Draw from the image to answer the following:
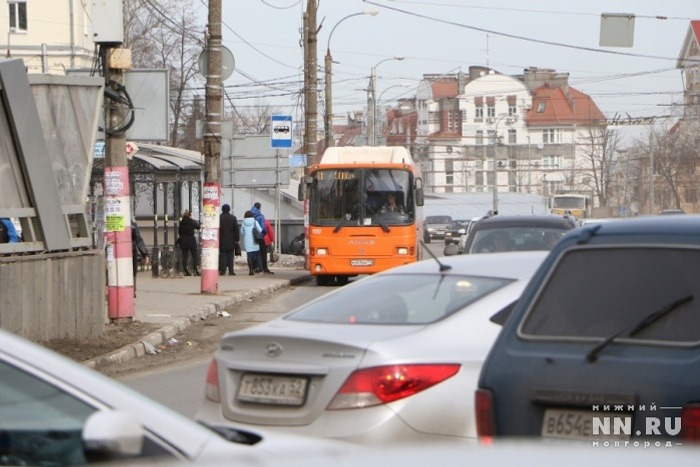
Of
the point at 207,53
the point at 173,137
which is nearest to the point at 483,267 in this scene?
the point at 207,53

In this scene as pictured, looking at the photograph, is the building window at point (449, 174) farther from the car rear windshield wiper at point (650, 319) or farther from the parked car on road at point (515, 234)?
the car rear windshield wiper at point (650, 319)

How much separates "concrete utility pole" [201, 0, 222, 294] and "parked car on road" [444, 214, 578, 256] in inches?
270

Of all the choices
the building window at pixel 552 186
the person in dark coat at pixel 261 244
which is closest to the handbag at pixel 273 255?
the person in dark coat at pixel 261 244

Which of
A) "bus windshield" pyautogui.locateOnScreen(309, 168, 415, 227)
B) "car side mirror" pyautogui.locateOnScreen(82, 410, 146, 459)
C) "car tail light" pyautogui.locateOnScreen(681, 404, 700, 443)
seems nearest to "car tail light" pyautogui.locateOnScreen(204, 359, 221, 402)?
"car tail light" pyautogui.locateOnScreen(681, 404, 700, 443)

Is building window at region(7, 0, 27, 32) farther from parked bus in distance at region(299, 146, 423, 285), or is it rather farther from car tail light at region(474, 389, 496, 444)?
car tail light at region(474, 389, 496, 444)

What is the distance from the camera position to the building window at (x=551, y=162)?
354 ft

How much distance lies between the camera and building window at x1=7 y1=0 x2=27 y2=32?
53156 mm

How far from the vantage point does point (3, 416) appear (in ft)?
12.7

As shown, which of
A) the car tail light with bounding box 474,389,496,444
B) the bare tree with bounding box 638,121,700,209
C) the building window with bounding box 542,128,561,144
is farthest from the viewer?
the building window with bounding box 542,128,561,144

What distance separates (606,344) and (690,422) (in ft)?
1.57

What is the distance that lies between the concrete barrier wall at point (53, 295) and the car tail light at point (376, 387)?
23.5 feet

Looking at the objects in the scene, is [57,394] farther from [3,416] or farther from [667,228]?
[667,228]

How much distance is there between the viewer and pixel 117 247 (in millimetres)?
15883

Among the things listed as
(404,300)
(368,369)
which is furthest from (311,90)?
(368,369)
